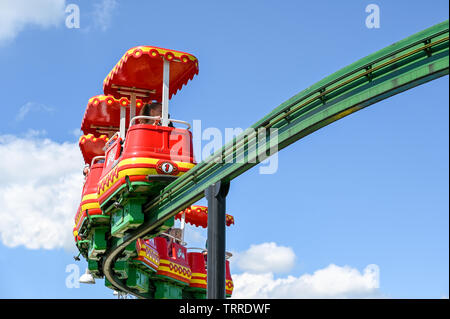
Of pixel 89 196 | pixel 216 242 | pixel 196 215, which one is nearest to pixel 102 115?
pixel 89 196

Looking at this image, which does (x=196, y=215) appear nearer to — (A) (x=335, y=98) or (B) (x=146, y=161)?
(B) (x=146, y=161)

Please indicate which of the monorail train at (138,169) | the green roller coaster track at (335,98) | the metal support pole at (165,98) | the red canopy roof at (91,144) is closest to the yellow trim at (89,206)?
the monorail train at (138,169)

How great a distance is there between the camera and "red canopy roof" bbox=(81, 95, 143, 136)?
58.1 ft

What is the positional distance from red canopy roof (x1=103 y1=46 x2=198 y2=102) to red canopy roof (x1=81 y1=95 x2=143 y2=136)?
3.09ft

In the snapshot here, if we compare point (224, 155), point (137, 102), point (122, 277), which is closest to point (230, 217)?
point (122, 277)

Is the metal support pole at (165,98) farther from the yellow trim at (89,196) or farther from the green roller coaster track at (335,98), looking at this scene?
the yellow trim at (89,196)

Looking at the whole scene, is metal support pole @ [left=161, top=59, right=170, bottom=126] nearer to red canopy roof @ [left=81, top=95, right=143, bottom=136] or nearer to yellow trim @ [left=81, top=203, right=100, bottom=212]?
yellow trim @ [left=81, top=203, right=100, bottom=212]

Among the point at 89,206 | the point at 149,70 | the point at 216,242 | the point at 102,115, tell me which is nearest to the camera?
the point at 216,242

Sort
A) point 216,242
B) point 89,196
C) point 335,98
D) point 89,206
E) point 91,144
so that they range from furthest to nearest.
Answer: point 91,144
point 89,196
point 89,206
point 216,242
point 335,98

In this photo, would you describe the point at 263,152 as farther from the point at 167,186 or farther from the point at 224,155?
the point at 167,186

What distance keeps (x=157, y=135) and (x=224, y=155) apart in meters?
3.14

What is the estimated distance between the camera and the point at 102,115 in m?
19.3

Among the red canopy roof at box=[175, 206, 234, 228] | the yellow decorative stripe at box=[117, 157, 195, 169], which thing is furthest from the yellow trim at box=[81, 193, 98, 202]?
the red canopy roof at box=[175, 206, 234, 228]

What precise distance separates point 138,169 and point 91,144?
7.14 m
